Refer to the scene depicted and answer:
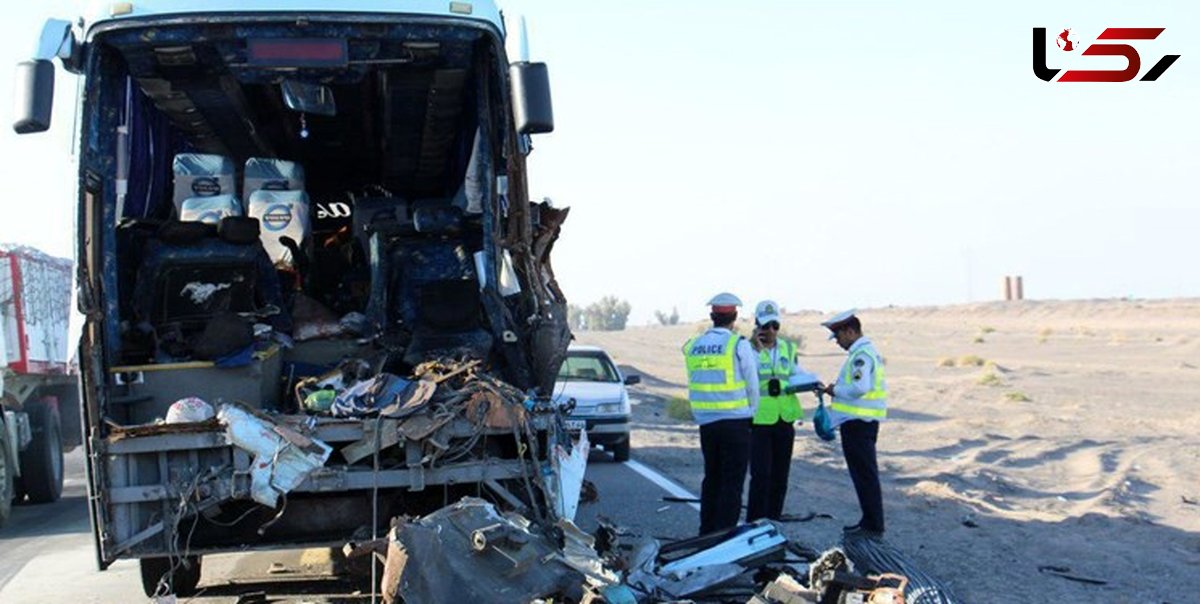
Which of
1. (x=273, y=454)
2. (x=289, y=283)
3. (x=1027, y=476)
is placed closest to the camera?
(x=273, y=454)

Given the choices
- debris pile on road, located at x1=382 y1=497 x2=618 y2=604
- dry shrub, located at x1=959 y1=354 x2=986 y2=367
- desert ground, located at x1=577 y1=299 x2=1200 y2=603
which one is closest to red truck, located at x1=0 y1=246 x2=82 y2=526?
desert ground, located at x1=577 y1=299 x2=1200 y2=603

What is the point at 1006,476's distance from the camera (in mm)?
16953

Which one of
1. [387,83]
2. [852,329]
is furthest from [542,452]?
[852,329]

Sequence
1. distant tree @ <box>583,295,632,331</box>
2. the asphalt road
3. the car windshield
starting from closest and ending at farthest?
the asphalt road
the car windshield
distant tree @ <box>583,295,632,331</box>

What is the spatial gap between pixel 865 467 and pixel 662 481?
523 centimetres

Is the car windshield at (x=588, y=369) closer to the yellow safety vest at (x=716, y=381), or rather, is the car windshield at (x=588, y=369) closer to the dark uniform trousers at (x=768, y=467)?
the dark uniform trousers at (x=768, y=467)

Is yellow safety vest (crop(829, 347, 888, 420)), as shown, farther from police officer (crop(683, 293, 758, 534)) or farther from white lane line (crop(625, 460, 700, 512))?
white lane line (crop(625, 460, 700, 512))

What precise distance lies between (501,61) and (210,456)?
2728 millimetres

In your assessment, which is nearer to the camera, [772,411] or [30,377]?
[772,411]

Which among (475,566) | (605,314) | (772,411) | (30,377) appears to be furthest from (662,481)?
(605,314)

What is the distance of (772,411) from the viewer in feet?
36.8

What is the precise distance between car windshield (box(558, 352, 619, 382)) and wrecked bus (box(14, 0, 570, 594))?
7.70 meters

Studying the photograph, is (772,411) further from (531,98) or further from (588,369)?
(588,369)

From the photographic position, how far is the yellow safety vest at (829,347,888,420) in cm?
1007
